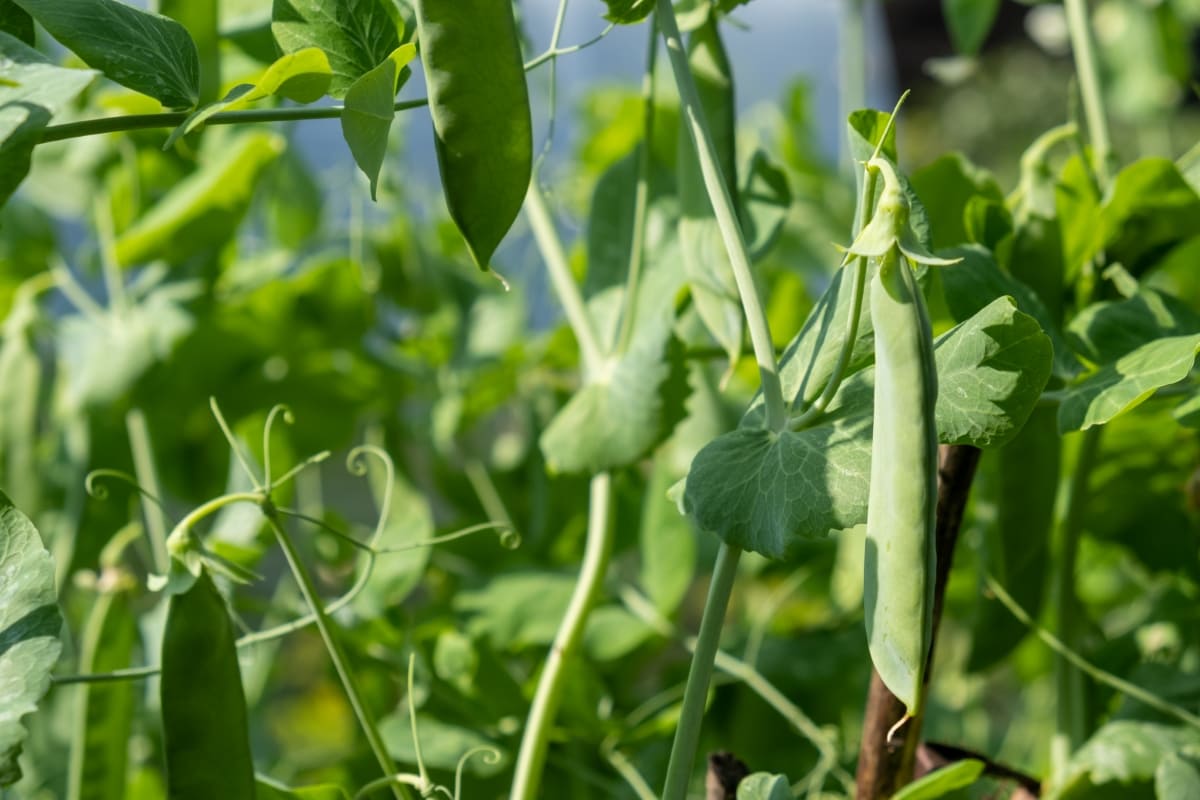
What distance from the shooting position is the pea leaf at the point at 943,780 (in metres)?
0.34

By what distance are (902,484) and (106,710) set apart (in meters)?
0.38

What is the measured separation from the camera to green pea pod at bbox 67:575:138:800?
0.49 m

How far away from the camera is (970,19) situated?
64cm

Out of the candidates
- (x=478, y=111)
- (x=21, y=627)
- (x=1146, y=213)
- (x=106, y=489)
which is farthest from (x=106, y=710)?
(x=1146, y=213)

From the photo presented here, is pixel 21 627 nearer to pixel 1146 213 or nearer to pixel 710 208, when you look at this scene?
pixel 710 208

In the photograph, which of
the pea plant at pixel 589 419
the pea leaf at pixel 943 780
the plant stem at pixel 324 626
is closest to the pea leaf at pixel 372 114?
the pea plant at pixel 589 419

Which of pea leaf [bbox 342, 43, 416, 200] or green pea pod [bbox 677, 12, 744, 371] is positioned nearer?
pea leaf [bbox 342, 43, 416, 200]

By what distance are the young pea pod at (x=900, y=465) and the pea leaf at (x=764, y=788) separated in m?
0.06

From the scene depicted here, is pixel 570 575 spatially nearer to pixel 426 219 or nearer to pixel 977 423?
pixel 977 423

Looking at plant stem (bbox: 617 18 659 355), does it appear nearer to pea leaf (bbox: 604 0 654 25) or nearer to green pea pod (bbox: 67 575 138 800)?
pea leaf (bbox: 604 0 654 25)

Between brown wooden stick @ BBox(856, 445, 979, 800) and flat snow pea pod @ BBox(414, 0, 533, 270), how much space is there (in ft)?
0.52

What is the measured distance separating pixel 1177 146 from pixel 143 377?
3.30 metres

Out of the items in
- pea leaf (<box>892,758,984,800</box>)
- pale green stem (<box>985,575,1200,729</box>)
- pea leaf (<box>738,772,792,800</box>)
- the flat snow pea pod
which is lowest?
pale green stem (<box>985,575,1200,729</box>)

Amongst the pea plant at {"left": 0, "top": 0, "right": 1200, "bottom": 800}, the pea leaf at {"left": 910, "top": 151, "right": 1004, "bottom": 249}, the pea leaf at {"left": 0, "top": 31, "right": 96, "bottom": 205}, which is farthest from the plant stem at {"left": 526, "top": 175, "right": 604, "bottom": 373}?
the pea leaf at {"left": 0, "top": 31, "right": 96, "bottom": 205}
